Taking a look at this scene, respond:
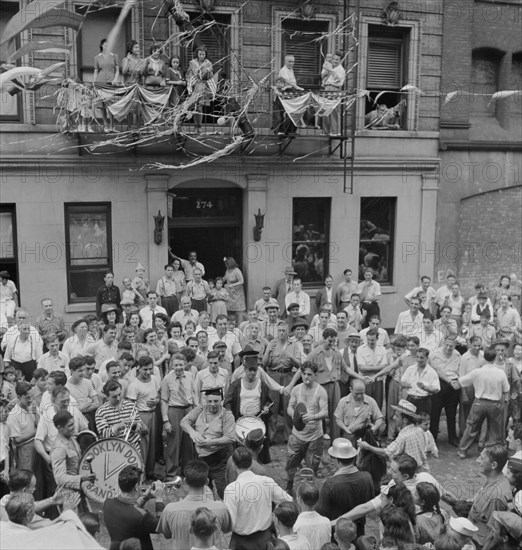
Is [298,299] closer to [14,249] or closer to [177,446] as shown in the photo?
[177,446]

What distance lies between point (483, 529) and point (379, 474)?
227cm

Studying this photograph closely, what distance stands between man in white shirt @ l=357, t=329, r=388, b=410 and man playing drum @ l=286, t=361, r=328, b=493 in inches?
76.1

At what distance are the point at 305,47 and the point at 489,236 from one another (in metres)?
7.37

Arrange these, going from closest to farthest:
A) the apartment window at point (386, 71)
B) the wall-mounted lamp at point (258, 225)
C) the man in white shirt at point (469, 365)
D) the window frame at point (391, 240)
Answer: the man in white shirt at point (469, 365)
the wall-mounted lamp at point (258, 225)
the apartment window at point (386, 71)
the window frame at point (391, 240)

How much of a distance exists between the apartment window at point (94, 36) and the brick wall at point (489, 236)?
9808mm

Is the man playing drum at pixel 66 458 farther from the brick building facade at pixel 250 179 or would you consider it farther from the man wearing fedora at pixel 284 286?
the man wearing fedora at pixel 284 286

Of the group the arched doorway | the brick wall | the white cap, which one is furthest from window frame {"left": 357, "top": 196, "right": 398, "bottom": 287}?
the white cap

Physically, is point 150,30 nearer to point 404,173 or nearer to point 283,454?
point 404,173

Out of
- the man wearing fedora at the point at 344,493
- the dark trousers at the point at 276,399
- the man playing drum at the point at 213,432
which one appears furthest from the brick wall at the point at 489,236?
the man wearing fedora at the point at 344,493

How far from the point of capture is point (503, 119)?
61.6 ft

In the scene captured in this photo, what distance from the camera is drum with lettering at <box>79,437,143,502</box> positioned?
720 cm

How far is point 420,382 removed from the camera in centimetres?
1007

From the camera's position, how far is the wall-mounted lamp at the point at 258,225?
642 inches

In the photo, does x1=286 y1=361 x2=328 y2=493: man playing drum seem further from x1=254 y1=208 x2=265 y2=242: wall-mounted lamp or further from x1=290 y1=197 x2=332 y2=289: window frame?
x1=290 y1=197 x2=332 y2=289: window frame
